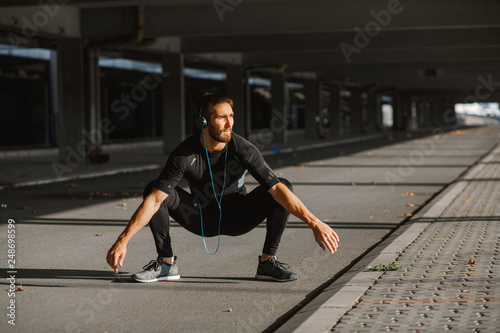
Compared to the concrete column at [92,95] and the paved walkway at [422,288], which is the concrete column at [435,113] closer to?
the concrete column at [92,95]

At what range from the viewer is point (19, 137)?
32219 millimetres

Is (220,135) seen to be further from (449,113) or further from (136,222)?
(449,113)

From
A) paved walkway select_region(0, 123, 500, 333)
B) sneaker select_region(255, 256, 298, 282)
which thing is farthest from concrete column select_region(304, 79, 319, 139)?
sneaker select_region(255, 256, 298, 282)

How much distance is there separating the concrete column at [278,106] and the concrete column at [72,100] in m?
18.2

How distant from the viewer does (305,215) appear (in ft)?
18.4

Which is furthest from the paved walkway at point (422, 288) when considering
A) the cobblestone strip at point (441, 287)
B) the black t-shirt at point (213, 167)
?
the black t-shirt at point (213, 167)

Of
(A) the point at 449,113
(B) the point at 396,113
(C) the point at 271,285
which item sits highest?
(A) the point at 449,113

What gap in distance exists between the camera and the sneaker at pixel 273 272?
6246 millimetres

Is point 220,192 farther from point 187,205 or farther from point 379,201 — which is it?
point 379,201

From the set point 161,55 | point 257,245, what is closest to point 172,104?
point 161,55

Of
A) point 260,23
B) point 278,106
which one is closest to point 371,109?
point 278,106

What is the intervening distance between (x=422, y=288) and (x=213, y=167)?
1888 millimetres

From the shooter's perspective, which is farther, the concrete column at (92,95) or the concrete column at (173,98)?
the concrete column at (173,98)

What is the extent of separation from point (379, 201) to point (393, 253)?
5.72m
